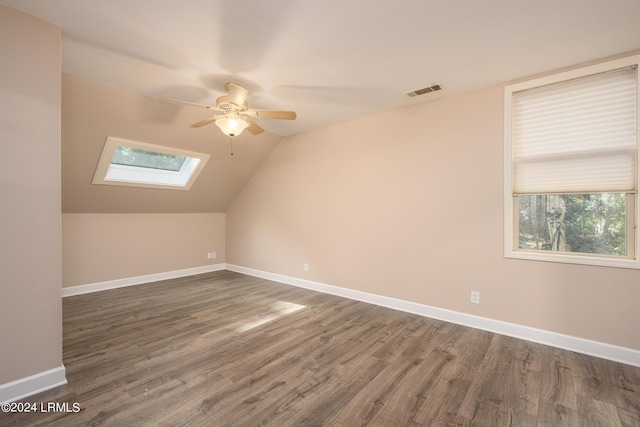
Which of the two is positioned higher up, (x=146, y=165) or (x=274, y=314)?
(x=146, y=165)

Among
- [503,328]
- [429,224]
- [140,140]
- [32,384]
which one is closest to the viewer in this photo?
[32,384]

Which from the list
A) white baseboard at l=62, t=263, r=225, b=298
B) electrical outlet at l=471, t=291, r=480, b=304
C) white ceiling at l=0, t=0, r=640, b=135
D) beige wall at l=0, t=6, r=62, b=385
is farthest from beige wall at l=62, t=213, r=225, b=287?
electrical outlet at l=471, t=291, r=480, b=304

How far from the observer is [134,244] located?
15.4 feet

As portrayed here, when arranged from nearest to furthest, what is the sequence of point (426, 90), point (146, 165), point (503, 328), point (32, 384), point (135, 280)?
point (32, 384)
point (503, 328)
point (426, 90)
point (146, 165)
point (135, 280)

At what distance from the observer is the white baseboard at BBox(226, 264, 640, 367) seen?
2.38 m

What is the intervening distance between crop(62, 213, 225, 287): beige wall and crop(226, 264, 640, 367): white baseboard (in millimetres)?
2559

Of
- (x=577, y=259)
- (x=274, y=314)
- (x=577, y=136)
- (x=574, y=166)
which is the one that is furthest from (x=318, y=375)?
(x=577, y=136)

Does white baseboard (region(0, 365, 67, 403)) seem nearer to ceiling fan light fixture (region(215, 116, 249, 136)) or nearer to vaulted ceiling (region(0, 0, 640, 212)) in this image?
ceiling fan light fixture (region(215, 116, 249, 136))

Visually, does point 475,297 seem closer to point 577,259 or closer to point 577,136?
point 577,259

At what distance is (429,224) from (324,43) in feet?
7.41

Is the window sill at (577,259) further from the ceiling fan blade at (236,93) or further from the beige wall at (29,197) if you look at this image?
the beige wall at (29,197)

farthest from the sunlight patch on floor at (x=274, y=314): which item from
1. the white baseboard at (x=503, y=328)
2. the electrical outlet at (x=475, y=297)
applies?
the electrical outlet at (x=475, y=297)

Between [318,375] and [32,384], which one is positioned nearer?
[32,384]

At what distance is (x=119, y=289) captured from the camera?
14.4 feet
